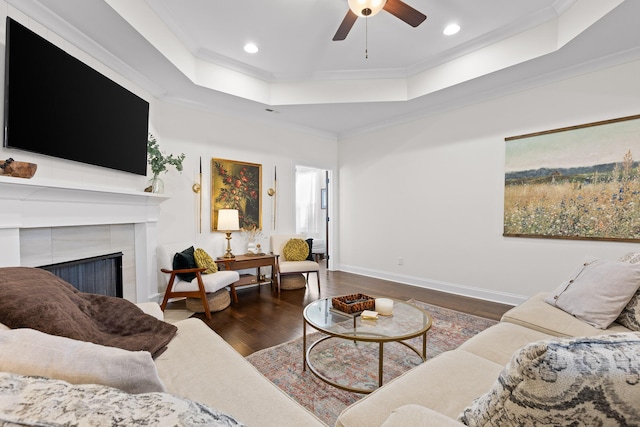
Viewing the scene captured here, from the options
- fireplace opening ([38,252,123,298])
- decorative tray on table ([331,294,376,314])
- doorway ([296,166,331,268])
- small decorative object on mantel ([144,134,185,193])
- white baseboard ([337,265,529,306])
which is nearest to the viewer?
decorative tray on table ([331,294,376,314])

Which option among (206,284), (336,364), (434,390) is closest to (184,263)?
(206,284)

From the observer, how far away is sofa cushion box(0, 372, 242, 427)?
0.47 m

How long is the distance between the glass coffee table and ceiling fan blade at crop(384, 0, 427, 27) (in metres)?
2.30

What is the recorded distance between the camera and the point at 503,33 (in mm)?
3090

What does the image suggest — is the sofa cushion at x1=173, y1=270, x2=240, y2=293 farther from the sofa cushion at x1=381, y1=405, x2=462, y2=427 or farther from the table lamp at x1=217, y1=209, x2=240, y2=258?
the sofa cushion at x1=381, y1=405, x2=462, y2=427

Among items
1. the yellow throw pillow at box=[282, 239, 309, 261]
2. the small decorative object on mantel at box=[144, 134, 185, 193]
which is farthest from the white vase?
the yellow throw pillow at box=[282, 239, 309, 261]

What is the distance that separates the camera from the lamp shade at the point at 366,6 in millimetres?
2221

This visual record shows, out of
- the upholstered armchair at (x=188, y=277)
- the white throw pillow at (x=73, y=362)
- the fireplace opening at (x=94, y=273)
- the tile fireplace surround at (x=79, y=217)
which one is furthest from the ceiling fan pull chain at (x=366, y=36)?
the fireplace opening at (x=94, y=273)

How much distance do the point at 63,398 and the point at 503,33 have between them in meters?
4.13

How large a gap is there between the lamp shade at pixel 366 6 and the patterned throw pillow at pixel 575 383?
7.99ft

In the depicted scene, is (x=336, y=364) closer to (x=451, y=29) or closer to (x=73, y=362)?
(x=73, y=362)

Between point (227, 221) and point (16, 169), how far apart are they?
2.23 m

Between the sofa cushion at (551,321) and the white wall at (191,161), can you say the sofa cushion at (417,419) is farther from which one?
the white wall at (191,161)

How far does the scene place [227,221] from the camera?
13.1ft
